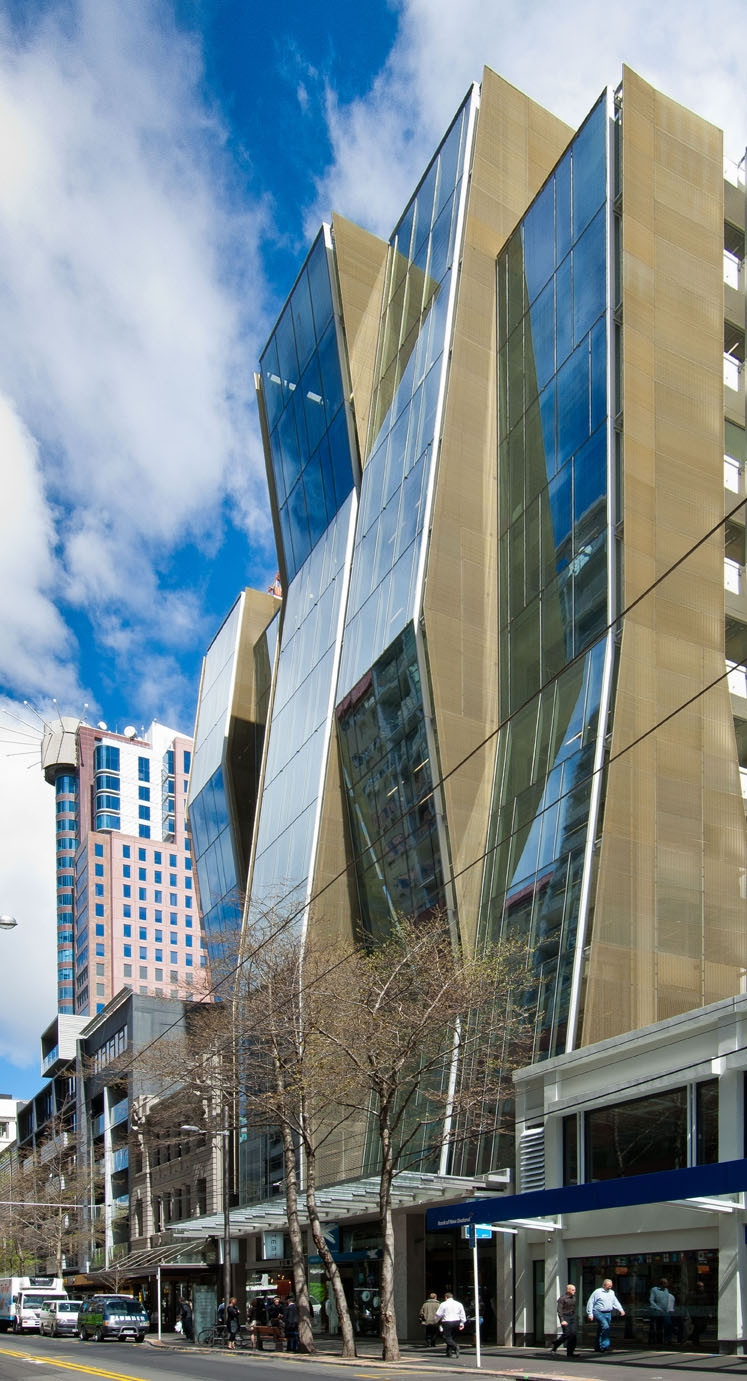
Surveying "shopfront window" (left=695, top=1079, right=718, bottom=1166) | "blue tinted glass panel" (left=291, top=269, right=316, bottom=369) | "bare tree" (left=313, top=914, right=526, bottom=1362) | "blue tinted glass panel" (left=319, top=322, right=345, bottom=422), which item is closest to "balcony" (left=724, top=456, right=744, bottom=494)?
"bare tree" (left=313, top=914, right=526, bottom=1362)

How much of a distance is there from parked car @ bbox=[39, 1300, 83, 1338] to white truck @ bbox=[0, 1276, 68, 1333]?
1.64 m

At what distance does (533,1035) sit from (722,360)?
70.9ft

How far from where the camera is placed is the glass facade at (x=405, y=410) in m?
45.4

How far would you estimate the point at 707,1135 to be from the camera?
25.1 metres

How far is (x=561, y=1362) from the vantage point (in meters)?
23.6

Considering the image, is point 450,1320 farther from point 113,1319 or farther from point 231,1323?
point 113,1319

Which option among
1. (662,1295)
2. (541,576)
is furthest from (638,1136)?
(541,576)

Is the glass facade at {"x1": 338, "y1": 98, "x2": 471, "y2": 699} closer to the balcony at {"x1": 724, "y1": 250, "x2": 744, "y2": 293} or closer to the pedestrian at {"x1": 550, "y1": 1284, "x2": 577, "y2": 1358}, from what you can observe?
the balcony at {"x1": 724, "y1": 250, "x2": 744, "y2": 293}

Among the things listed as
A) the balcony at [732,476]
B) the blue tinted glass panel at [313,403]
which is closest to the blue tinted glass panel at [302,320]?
the blue tinted glass panel at [313,403]

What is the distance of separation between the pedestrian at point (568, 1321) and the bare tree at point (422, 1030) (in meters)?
3.65

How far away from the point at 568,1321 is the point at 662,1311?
1.98 meters

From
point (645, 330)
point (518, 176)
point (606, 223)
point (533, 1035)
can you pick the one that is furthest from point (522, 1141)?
point (518, 176)

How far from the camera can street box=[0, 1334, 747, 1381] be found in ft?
68.3

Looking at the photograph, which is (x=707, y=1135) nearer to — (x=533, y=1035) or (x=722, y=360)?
(x=533, y=1035)
